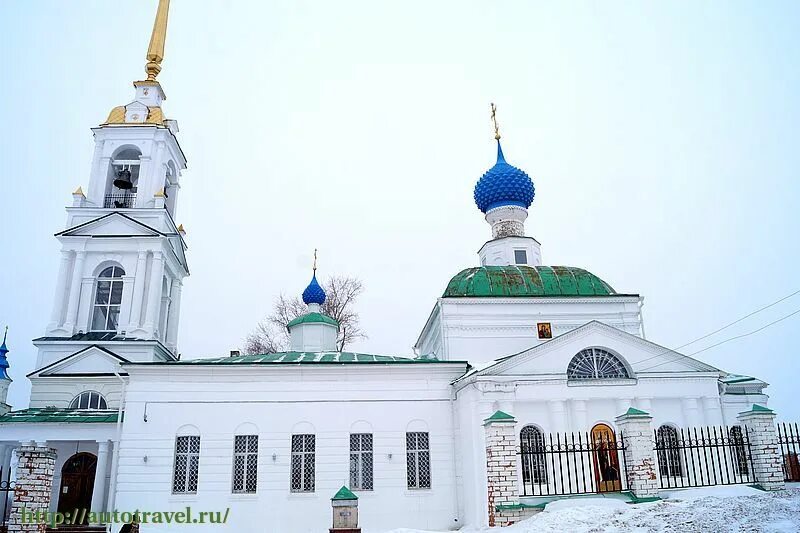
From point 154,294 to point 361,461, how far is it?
Result: 9421mm

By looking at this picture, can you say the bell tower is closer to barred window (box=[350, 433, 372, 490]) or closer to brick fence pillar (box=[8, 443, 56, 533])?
barred window (box=[350, 433, 372, 490])

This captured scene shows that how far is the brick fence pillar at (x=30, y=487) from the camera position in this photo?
9805 mm

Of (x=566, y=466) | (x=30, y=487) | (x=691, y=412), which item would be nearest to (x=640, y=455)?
(x=566, y=466)

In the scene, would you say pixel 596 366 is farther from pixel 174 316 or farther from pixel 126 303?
pixel 174 316

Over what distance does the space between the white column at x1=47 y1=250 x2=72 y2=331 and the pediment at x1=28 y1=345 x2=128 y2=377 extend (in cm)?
166

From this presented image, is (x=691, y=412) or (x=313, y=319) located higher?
(x=313, y=319)

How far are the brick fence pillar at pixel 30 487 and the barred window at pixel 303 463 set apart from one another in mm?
7318

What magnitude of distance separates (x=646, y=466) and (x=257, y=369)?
33.9 ft

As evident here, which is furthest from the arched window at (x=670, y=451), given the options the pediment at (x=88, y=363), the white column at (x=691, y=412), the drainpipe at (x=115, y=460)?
the pediment at (x=88, y=363)

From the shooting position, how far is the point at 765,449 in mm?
12633

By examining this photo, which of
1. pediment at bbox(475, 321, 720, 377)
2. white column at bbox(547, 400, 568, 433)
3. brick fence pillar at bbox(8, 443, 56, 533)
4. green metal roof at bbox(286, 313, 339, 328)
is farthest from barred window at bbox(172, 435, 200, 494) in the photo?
white column at bbox(547, 400, 568, 433)

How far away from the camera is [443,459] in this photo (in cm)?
1695

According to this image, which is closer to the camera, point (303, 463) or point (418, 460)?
point (303, 463)

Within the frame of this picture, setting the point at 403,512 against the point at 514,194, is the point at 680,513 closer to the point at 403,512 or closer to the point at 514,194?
the point at 403,512
